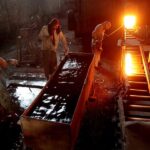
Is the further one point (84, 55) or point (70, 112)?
point (84, 55)

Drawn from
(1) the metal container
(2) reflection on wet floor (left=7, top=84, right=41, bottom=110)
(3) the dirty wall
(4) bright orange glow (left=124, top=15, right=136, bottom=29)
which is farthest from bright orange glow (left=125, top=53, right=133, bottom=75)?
(3) the dirty wall

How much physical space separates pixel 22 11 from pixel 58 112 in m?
15.0

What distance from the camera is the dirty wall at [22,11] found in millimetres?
16062

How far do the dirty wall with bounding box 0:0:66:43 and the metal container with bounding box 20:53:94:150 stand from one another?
A: 9977 millimetres

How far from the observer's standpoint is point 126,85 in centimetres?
648

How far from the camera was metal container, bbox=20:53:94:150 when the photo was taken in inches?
192

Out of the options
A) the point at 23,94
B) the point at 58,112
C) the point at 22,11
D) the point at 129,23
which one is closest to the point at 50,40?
the point at 23,94

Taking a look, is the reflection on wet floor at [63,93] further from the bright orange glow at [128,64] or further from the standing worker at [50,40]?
the bright orange glow at [128,64]

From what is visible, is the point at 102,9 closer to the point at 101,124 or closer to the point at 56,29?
the point at 56,29

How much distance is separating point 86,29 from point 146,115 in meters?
9.64

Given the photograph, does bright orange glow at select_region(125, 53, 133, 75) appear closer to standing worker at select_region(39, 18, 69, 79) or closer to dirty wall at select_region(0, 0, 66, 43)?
standing worker at select_region(39, 18, 69, 79)

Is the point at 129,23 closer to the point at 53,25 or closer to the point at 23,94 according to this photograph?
the point at 53,25

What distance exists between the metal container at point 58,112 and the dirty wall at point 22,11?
9977mm

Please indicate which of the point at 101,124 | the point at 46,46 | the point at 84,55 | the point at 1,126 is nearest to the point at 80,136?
the point at 101,124
